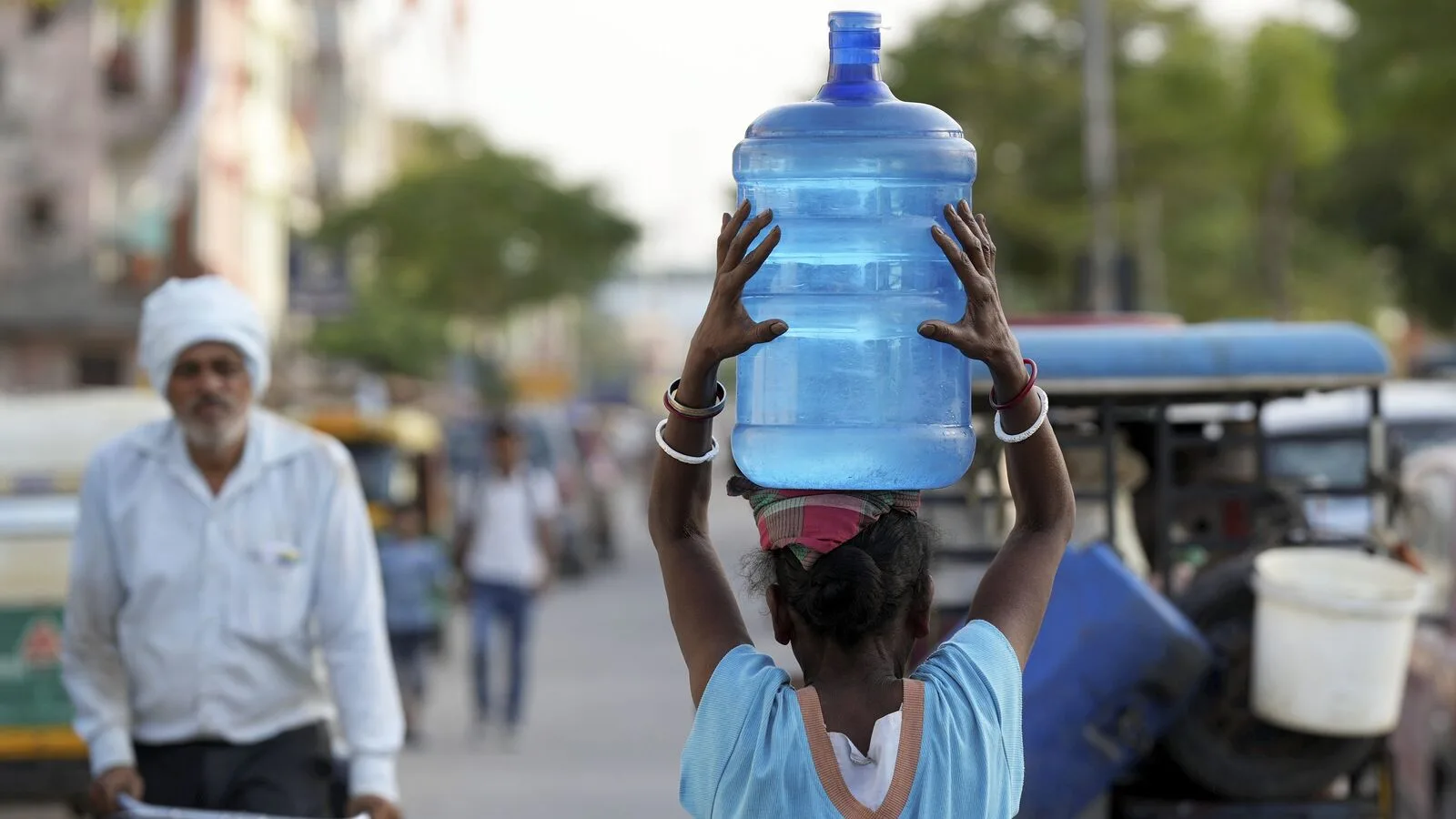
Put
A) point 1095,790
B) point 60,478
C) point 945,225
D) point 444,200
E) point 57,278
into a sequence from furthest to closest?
point 444,200 < point 57,278 < point 60,478 < point 1095,790 < point 945,225

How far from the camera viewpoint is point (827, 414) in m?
3.40

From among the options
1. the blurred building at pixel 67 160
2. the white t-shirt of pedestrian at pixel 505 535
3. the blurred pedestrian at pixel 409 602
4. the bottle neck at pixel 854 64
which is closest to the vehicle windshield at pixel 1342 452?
the white t-shirt of pedestrian at pixel 505 535

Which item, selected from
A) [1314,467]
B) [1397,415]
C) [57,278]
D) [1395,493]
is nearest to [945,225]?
[1395,493]

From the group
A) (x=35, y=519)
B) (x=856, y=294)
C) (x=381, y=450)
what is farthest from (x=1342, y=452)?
(x=856, y=294)

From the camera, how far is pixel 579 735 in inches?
538

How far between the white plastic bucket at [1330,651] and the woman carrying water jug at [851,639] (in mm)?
2807

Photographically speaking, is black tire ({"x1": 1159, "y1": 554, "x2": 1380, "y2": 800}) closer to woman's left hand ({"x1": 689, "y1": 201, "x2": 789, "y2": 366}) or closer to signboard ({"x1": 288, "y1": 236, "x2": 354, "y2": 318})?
woman's left hand ({"x1": 689, "y1": 201, "x2": 789, "y2": 366})

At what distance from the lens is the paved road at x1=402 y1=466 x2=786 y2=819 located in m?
11.1

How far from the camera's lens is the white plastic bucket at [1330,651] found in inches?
225

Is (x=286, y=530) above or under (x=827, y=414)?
under

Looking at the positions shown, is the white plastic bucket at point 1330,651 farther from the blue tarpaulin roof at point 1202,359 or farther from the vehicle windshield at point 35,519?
the vehicle windshield at point 35,519

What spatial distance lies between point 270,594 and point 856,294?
2019 mm

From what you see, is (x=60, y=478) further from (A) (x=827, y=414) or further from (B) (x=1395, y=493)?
(A) (x=827, y=414)

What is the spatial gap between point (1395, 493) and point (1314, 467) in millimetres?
5062
